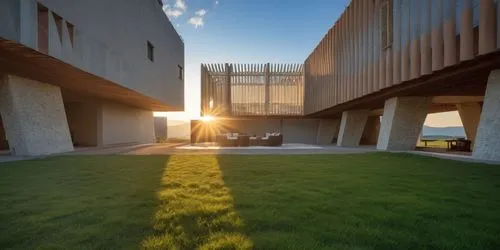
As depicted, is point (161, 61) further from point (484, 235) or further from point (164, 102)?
point (484, 235)

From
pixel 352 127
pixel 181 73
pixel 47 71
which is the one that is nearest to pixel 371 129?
pixel 352 127

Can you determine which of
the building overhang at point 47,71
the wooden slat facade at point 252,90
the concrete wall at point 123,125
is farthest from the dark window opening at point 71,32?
the wooden slat facade at point 252,90

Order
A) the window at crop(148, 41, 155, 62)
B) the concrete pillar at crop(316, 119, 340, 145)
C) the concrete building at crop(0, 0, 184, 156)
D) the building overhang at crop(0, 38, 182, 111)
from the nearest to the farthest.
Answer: the building overhang at crop(0, 38, 182, 111) → the concrete building at crop(0, 0, 184, 156) → the window at crop(148, 41, 155, 62) → the concrete pillar at crop(316, 119, 340, 145)

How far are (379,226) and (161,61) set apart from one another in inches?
753

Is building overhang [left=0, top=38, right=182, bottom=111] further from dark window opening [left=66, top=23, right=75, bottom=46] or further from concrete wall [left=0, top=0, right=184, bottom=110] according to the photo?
dark window opening [left=66, top=23, right=75, bottom=46]

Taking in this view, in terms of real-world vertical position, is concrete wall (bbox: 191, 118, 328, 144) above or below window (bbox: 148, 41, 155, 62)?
below

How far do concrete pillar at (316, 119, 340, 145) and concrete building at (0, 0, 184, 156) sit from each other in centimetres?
1289

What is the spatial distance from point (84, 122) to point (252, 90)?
12.8m

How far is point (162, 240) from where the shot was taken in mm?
2357

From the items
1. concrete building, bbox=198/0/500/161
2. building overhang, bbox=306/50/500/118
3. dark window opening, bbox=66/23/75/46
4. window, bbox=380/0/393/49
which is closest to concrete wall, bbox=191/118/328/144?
concrete building, bbox=198/0/500/161

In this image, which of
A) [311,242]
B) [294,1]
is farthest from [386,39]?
[311,242]

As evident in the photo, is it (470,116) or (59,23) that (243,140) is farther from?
(470,116)

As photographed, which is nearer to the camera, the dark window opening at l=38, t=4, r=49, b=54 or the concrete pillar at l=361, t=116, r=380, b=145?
the dark window opening at l=38, t=4, r=49, b=54

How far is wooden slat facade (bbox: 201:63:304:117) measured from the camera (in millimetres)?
24641
